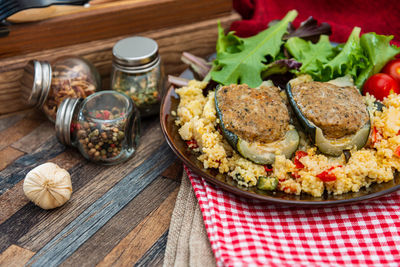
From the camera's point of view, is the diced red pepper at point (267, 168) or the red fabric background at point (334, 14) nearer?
the diced red pepper at point (267, 168)

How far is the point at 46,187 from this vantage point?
5.97ft

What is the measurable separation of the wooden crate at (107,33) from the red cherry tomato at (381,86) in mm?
1146

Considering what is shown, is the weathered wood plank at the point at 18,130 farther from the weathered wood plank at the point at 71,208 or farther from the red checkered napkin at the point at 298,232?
the red checkered napkin at the point at 298,232

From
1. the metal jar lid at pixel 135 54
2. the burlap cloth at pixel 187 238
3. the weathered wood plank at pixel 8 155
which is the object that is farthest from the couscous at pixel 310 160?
the weathered wood plank at pixel 8 155

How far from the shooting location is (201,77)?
98.5 inches

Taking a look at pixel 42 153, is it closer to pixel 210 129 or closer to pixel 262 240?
pixel 210 129

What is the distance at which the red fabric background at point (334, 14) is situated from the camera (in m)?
2.84

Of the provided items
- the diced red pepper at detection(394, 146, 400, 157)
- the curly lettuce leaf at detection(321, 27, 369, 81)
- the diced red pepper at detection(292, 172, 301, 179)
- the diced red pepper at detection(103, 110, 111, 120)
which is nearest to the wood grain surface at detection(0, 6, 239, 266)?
the diced red pepper at detection(103, 110, 111, 120)

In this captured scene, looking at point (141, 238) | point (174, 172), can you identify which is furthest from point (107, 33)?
point (141, 238)

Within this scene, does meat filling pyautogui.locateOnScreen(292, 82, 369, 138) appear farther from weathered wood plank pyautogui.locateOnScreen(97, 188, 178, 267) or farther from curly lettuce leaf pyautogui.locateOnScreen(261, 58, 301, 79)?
weathered wood plank pyautogui.locateOnScreen(97, 188, 178, 267)

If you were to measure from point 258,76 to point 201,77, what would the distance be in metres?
0.39

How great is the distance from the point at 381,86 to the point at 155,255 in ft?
4.96

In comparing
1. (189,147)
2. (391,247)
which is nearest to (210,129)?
(189,147)

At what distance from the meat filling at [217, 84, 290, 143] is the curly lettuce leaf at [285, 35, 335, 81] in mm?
375
